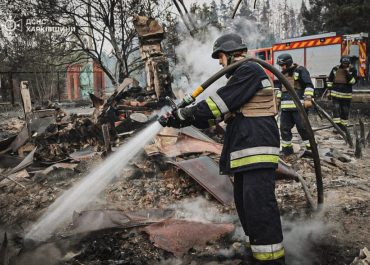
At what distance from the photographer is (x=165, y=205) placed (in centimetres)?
431

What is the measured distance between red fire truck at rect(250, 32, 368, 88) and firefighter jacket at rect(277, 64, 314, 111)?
10910mm

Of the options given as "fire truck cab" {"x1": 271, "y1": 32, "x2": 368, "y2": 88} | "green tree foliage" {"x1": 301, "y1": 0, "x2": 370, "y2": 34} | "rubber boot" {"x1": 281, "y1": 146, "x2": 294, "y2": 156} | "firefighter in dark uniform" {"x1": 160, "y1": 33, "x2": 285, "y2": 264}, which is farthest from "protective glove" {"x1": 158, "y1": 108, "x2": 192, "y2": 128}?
"green tree foliage" {"x1": 301, "y1": 0, "x2": 370, "y2": 34}

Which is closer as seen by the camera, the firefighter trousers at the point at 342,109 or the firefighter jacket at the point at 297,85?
the firefighter jacket at the point at 297,85

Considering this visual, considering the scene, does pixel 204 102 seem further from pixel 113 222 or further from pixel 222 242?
pixel 113 222

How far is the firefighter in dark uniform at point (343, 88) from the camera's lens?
25.5 feet

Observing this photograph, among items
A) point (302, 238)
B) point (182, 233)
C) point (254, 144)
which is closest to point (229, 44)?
point (254, 144)

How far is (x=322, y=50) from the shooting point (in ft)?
56.8

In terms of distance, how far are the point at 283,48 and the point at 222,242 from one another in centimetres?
1707

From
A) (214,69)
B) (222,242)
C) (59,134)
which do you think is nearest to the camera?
(222,242)

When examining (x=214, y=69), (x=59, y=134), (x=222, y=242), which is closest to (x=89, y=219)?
(x=222, y=242)

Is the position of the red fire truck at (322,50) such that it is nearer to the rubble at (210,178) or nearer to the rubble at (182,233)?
the rubble at (210,178)

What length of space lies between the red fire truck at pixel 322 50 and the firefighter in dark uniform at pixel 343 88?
29.3 ft

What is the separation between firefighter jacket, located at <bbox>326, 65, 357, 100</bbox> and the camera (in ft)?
25.5

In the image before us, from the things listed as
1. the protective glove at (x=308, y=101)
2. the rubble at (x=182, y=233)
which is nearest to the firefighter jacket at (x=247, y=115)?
the rubble at (x=182, y=233)
